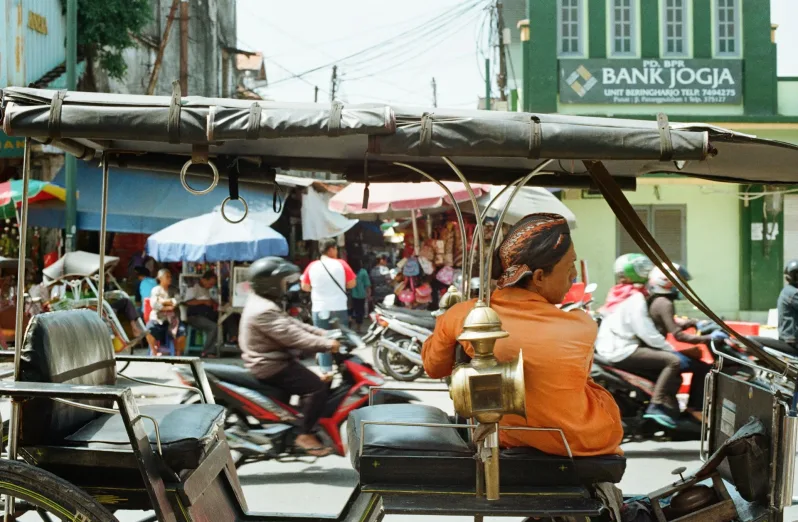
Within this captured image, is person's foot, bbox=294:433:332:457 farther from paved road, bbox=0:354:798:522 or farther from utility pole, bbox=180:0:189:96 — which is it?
utility pole, bbox=180:0:189:96

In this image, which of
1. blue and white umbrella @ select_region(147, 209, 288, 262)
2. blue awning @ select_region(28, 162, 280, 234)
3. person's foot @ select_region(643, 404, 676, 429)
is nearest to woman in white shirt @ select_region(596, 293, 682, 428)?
person's foot @ select_region(643, 404, 676, 429)

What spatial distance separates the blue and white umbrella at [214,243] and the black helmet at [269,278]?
583cm

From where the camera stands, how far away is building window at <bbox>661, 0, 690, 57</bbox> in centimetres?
1591

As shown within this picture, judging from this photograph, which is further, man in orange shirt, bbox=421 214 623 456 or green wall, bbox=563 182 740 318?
green wall, bbox=563 182 740 318

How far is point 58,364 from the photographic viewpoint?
300cm

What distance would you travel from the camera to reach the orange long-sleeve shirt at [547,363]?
2.54 metres

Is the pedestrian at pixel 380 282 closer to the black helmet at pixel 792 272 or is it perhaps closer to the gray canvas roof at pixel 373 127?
the black helmet at pixel 792 272

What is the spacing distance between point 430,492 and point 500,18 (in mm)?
18970

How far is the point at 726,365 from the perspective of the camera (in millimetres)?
5906

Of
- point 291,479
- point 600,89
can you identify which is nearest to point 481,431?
point 291,479

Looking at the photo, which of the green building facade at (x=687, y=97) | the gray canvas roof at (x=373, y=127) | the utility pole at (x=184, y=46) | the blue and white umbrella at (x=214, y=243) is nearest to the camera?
the gray canvas roof at (x=373, y=127)

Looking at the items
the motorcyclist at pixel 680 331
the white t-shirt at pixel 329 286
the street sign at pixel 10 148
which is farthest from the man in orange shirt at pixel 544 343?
the street sign at pixel 10 148

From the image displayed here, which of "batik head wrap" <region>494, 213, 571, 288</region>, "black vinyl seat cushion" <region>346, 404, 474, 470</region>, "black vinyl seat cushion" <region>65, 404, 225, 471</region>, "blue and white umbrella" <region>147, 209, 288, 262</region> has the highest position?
"blue and white umbrella" <region>147, 209, 288, 262</region>

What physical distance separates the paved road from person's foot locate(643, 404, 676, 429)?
0.27 metres
